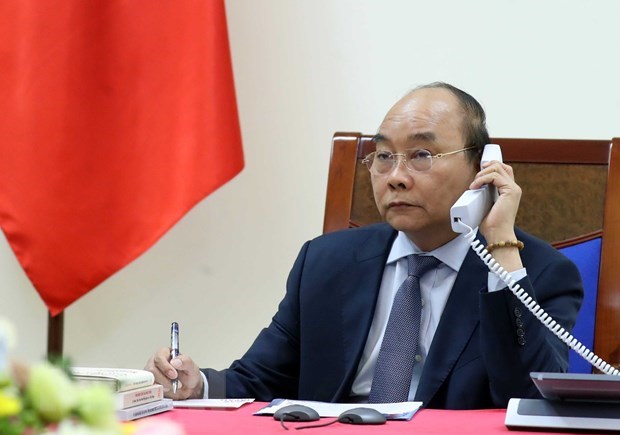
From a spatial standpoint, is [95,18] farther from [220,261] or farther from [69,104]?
[220,261]

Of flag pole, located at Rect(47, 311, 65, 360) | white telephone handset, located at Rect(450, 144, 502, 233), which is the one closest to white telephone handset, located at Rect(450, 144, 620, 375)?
white telephone handset, located at Rect(450, 144, 502, 233)

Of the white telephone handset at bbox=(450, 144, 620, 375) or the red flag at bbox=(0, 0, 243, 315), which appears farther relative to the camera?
the red flag at bbox=(0, 0, 243, 315)

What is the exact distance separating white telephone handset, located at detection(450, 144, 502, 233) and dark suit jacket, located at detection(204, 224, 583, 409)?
0.13 m

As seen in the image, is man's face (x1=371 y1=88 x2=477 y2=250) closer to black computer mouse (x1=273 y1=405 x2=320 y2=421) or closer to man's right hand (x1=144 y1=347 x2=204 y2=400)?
man's right hand (x1=144 y1=347 x2=204 y2=400)

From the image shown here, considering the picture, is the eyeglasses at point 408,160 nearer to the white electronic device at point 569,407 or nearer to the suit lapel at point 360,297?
the suit lapel at point 360,297

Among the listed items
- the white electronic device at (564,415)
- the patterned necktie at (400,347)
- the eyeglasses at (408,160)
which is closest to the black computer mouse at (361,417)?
the white electronic device at (564,415)

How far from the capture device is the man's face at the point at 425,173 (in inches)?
79.6

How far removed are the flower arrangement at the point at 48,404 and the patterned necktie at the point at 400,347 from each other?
1506 millimetres

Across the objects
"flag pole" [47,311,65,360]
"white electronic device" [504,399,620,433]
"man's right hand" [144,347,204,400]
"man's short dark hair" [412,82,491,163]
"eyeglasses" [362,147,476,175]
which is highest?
"man's short dark hair" [412,82,491,163]

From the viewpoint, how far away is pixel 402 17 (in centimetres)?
287

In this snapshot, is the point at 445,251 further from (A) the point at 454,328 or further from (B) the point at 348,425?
(B) the point at 348,425

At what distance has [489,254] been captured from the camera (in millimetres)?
1801

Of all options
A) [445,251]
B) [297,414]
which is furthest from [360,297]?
[297,414]

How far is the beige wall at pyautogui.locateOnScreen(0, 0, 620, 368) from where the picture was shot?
2.77 m
